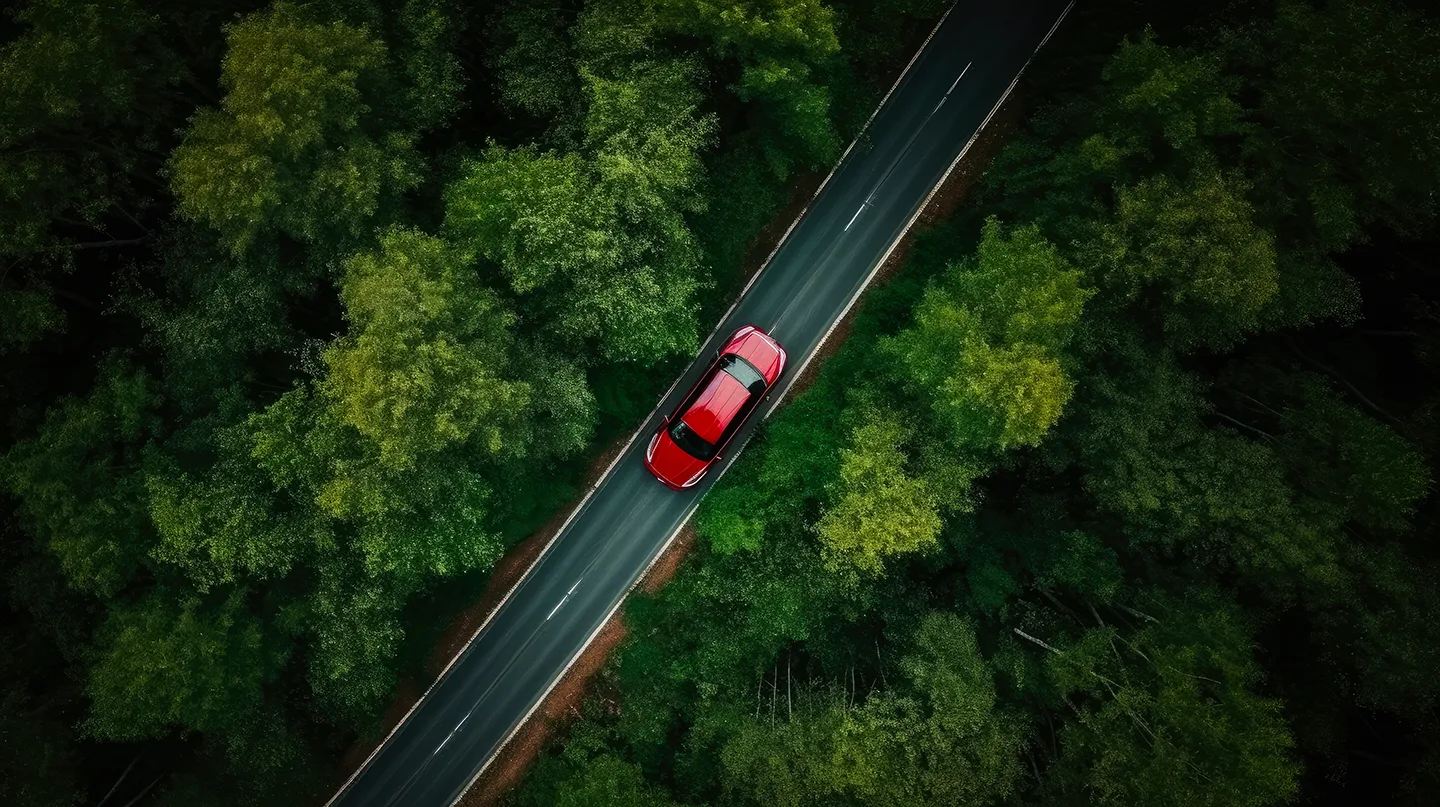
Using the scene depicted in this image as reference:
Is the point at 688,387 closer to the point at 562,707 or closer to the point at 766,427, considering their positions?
the point at 766,427

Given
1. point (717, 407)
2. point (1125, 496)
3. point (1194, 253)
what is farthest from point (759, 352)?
point (1194, 253)

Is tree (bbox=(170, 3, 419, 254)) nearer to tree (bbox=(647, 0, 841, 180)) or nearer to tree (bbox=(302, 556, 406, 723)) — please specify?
tree (bbox=(647, 0, 841, 180))

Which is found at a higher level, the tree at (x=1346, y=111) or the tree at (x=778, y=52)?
the tree at (x=1346, y=111)

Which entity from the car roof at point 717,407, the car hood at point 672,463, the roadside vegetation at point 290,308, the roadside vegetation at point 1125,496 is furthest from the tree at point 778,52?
the car hood at point 672,463

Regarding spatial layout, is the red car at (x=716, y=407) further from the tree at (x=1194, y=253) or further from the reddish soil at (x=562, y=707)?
the tree at (x=1194, y=253)

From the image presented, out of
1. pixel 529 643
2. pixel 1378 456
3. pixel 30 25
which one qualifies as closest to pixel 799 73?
pixel 1378 456

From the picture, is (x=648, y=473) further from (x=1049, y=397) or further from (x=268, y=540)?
(x=1049, y=397)

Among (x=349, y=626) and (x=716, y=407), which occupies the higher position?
Answer: (x=716, y=407)

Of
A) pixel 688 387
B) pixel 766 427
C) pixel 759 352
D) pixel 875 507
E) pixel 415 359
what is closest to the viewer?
pixel 415 359
